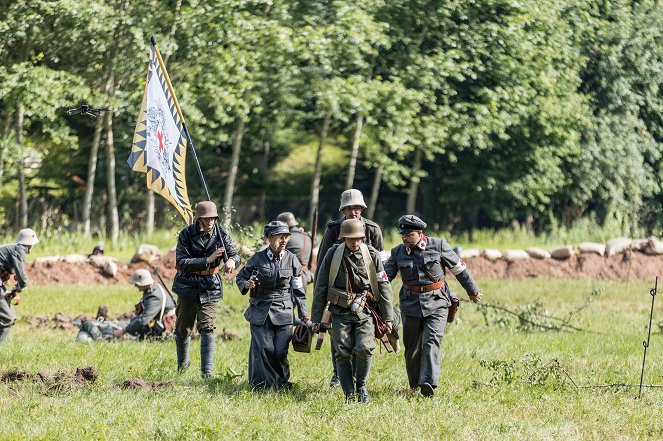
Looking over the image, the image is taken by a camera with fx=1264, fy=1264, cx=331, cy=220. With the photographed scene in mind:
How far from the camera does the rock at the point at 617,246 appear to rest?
25.8 m

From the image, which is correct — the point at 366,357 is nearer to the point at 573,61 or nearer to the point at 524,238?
the point at 524,238

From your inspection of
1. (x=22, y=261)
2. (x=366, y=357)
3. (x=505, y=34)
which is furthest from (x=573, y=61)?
(x=366, y=357)

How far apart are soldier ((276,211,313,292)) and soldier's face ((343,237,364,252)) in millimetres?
3120

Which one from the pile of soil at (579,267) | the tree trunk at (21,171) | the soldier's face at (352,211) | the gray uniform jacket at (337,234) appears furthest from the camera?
the tree trunk at (21,171)

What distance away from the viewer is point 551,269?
25656 millimetres

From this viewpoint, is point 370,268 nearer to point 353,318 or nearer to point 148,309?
point 353,318

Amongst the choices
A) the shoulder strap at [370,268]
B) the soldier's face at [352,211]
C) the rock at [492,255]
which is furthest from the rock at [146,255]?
the shoulder strap at [370,268]

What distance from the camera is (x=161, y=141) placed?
13.9 m

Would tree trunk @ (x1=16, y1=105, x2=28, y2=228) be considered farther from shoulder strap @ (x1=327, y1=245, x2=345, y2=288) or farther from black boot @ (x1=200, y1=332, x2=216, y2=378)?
shoulder strap @ (x1=327, y1=245, x2=345, y2=288)

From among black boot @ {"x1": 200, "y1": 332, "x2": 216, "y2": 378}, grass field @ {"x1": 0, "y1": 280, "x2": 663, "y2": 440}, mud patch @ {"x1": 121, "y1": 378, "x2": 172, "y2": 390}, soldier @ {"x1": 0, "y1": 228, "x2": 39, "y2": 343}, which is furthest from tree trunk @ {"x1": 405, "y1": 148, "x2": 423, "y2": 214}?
mud patch @ {"x1": 121, "y1": 378, "x2": 172, "y2": 390}

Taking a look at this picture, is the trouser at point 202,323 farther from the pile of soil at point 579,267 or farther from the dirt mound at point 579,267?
the dirt mound at point 579,267

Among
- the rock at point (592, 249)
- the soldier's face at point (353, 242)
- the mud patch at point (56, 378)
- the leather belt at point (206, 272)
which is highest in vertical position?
the soldier's face at point (353, 242)

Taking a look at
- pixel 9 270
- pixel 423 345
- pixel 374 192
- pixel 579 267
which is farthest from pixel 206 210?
pixel 374 192

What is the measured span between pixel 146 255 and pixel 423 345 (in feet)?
41.2
